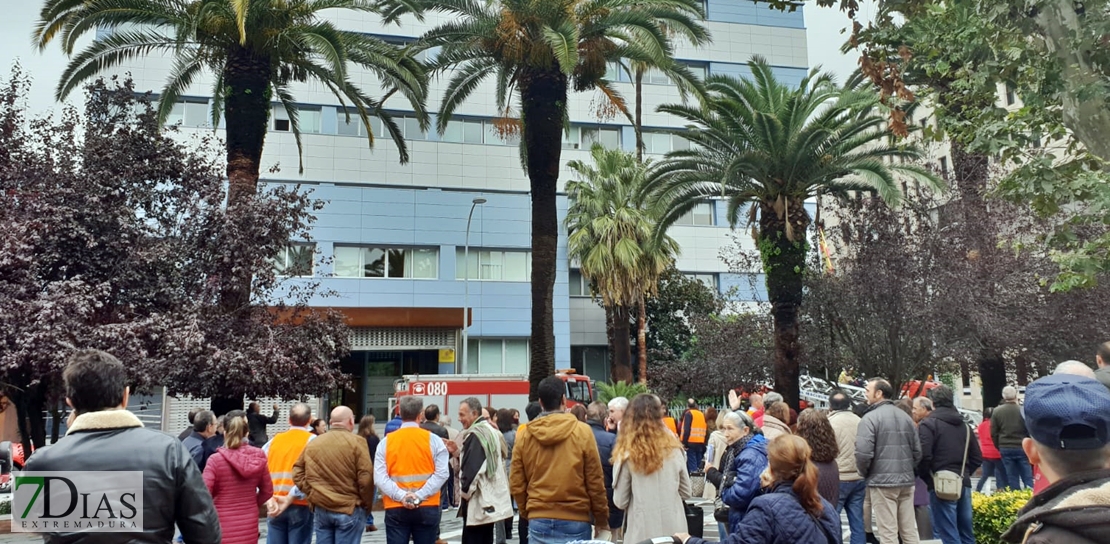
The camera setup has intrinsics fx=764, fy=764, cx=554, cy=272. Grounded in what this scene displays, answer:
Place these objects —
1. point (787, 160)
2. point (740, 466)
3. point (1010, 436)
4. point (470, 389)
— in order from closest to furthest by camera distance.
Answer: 1. point (740, 466)
2. point (1010, 436)
3. point (787, 160)
4. point (470, 389)

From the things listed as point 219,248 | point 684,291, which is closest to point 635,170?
point 684,291

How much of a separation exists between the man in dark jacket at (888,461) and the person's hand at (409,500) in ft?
14.5

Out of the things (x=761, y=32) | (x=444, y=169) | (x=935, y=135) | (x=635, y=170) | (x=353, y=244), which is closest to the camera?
(x=935, y=135)

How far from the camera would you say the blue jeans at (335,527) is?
264 inches

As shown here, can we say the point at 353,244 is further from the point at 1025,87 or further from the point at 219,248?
the point at 1025,87

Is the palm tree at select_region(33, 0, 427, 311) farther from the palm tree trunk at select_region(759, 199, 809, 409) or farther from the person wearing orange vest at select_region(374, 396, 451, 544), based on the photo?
the palm tree trunk at select_region(759, 199, 809, 409)

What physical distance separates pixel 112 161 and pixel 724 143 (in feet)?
44.4

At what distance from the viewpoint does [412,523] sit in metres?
6.87

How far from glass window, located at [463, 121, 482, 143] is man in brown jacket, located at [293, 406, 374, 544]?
29.7m

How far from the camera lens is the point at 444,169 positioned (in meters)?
34.7

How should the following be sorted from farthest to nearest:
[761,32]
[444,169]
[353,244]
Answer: [761,32] → [444,169] → [353,244]

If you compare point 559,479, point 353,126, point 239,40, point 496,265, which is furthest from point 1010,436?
point 353,126

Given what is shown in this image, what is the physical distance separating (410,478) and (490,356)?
26.7m

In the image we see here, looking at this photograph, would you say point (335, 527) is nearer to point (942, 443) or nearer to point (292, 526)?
point (292, 526)
